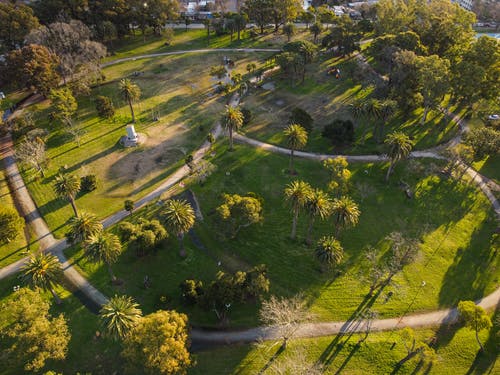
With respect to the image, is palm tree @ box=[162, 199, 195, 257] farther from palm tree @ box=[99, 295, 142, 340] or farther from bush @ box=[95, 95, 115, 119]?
bush @ box=[95, 95, 115, 119]

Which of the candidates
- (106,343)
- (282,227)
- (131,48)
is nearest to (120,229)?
(106,343)

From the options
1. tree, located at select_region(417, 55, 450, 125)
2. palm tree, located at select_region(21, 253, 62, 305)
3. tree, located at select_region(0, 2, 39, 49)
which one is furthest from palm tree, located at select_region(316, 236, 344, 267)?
tree, located at select_region(0, 2, 39, 49)

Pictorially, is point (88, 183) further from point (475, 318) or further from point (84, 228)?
point (475, 318)

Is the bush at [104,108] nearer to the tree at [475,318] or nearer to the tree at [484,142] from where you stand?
the tree at [484,142]

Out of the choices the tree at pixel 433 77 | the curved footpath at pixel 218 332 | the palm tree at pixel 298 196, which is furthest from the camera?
the tree at pixel 433 77

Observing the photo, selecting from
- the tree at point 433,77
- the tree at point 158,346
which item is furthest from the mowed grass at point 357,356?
the tree at point 433,77

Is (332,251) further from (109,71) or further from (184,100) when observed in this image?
(109,71)
